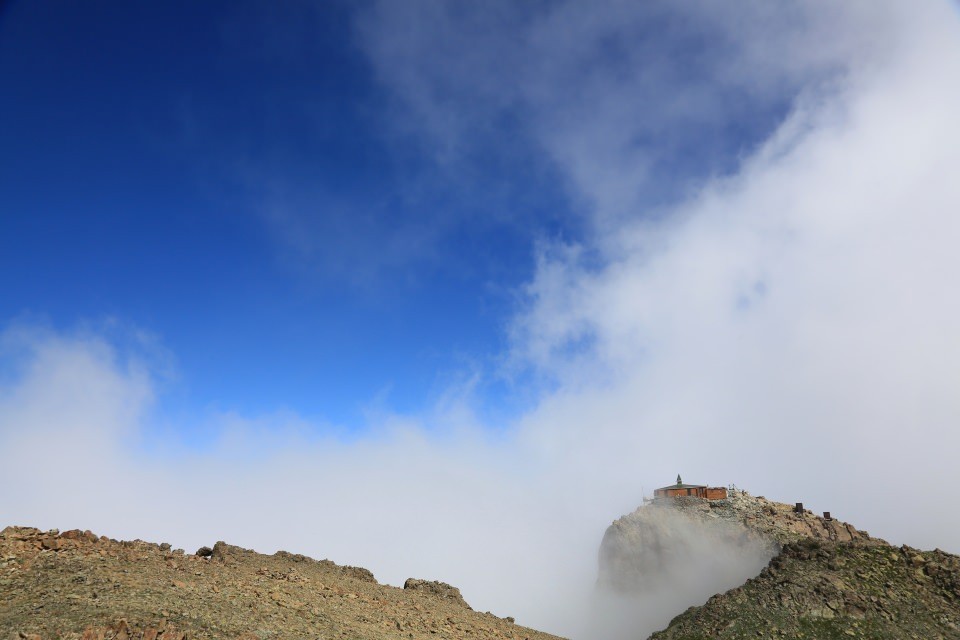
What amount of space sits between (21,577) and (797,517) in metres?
Answer: 102

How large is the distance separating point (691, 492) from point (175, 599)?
10324cm

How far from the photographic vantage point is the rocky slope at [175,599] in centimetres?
1767

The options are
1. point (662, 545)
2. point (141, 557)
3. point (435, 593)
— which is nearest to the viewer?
point (141, 557)

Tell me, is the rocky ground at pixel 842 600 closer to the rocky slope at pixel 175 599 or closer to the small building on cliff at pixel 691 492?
the rocky slope at pixel 175 599

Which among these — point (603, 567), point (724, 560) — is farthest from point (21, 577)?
point (603, 567)

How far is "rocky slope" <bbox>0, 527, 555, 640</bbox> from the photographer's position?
1767cm

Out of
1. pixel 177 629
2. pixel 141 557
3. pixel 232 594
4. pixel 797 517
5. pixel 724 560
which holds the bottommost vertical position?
pixel 177 629

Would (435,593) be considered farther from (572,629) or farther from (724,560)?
(572,629)

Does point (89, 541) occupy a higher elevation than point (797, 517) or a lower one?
lower

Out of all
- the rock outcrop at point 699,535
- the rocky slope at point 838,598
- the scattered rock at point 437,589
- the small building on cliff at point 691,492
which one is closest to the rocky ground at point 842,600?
the rocky slope at point 838,598

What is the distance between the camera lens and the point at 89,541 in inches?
1035

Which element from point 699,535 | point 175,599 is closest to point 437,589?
point 175,599

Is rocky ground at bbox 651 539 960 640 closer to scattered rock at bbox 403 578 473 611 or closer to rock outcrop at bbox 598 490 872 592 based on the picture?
scattered rock at bbox 403 578 473 611

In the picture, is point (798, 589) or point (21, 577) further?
point (798, 589)
